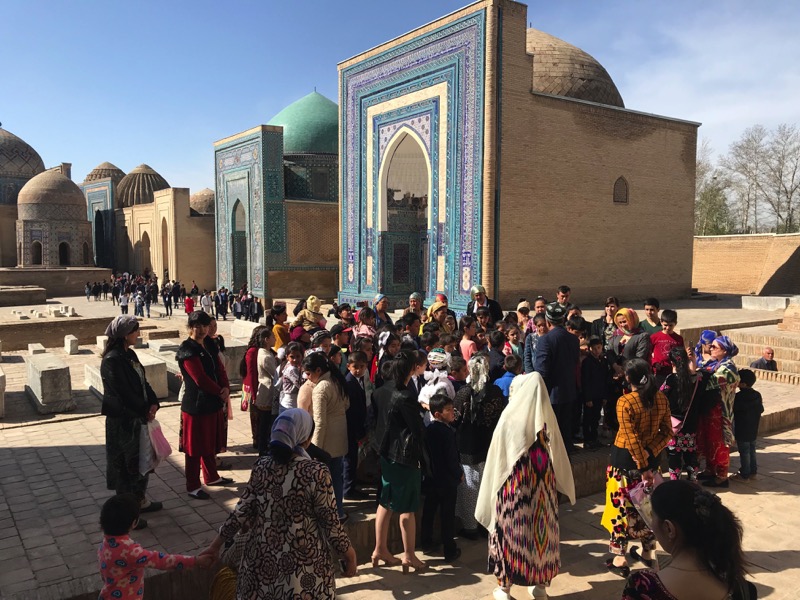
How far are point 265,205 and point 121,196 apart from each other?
17577 millimetres

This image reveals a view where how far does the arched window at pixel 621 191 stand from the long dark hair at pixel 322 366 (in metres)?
14.7

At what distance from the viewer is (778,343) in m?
10.3

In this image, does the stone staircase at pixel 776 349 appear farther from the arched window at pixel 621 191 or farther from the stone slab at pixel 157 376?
the stone slab at pixel 157 376

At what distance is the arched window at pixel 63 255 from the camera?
33312mm

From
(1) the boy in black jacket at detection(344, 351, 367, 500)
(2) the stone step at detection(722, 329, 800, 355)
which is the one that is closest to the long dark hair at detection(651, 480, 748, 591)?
(1) the boy in black jacket at detection(344, 351, 367, 500)

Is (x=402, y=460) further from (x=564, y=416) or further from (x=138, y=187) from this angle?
(x=138, y=187)

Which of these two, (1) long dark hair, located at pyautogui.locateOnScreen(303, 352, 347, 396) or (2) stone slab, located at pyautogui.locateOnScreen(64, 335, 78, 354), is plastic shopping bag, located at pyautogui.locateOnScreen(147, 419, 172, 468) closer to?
(1) long dark hair, located at pyautogui.locateOnScreen(303, 352, 347, 396)

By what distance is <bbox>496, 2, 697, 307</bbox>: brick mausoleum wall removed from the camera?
46.9ft

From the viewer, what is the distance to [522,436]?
326 cm

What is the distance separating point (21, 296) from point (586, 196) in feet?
67.3

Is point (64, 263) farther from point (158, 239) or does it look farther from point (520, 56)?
point (520, 56)

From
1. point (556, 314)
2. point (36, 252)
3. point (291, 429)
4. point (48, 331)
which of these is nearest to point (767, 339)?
point (556, 314)

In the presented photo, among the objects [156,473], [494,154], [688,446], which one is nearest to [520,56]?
[494,154]

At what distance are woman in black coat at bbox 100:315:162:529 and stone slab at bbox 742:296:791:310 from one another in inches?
650
